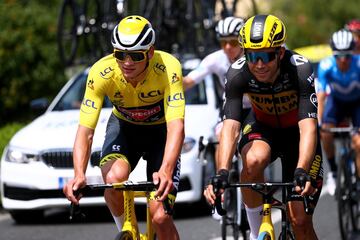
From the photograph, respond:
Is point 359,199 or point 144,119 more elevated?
point 144,119

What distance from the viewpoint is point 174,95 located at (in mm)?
7742

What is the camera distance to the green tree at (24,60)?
2138 centimetres

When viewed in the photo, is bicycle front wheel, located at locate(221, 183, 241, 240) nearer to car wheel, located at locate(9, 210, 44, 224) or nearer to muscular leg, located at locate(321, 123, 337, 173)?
muscular leg, located at locate(321, 123, 337, 173)

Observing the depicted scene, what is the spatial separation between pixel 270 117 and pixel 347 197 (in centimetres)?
363

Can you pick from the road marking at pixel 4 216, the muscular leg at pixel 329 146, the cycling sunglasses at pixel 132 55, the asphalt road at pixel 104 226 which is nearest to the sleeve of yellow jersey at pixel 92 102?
the cycling sunglasses at pixel 132 55

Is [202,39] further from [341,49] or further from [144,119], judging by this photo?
[144,119]

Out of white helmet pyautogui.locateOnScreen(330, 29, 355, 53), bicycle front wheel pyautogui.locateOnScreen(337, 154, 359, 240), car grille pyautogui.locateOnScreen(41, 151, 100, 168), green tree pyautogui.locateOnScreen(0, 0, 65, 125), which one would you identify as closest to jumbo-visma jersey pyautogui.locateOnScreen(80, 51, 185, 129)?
bicycle front wheel pyautogui.locateOnScreen(337, 154, 359, 240)

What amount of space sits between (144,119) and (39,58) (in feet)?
45.7

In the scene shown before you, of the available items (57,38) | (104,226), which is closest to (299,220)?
(104,226)

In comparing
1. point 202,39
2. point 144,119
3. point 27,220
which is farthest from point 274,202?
point 202,39

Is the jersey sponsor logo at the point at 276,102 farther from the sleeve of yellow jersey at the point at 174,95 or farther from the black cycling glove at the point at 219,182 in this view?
the black cycling glove at the point at 219,182

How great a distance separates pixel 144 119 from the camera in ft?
27.1

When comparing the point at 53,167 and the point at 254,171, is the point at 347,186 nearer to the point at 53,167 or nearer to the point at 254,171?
the point at 53,167

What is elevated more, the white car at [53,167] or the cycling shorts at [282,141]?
the cycling shorts at [282,141]
